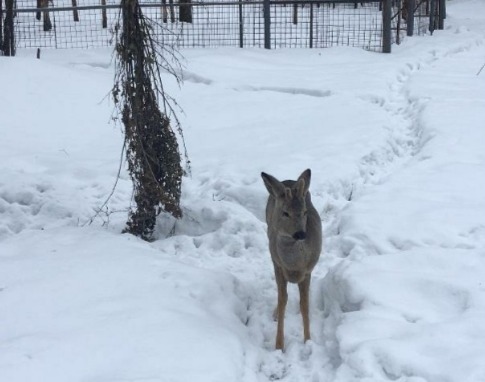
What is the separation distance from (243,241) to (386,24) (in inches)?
461

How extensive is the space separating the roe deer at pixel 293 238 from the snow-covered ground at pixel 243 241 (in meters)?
0.29

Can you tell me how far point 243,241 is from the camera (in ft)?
23.0

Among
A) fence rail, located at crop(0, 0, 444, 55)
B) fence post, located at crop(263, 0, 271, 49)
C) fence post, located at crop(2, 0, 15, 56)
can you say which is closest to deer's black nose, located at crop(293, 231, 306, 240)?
fence post, located at crop(2, 0, 15, 56)

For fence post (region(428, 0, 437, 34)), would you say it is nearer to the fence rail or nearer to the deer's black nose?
the fence rail

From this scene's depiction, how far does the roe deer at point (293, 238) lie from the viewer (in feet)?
16.9

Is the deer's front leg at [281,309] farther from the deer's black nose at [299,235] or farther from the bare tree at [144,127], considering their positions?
the bare tree at [144,127]

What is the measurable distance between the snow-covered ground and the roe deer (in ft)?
0.95

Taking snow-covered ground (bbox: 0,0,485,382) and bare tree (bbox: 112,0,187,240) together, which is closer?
snow-covered ground (bbox: 0,0,485,382)

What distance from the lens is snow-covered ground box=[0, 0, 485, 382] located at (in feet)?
15.4

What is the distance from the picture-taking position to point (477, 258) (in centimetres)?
596

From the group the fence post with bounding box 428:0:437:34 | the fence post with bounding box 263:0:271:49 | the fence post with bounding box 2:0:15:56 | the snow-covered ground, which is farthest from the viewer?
the fence post with bounding box 428:0:437:34

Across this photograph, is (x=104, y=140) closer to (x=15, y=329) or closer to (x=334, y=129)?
(x=334, y=129)

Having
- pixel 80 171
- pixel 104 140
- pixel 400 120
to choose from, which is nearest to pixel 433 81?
pixel 400 120

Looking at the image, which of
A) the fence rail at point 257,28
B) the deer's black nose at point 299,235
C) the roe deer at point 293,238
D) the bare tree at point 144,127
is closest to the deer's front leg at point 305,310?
the roe deer at point 293,238
